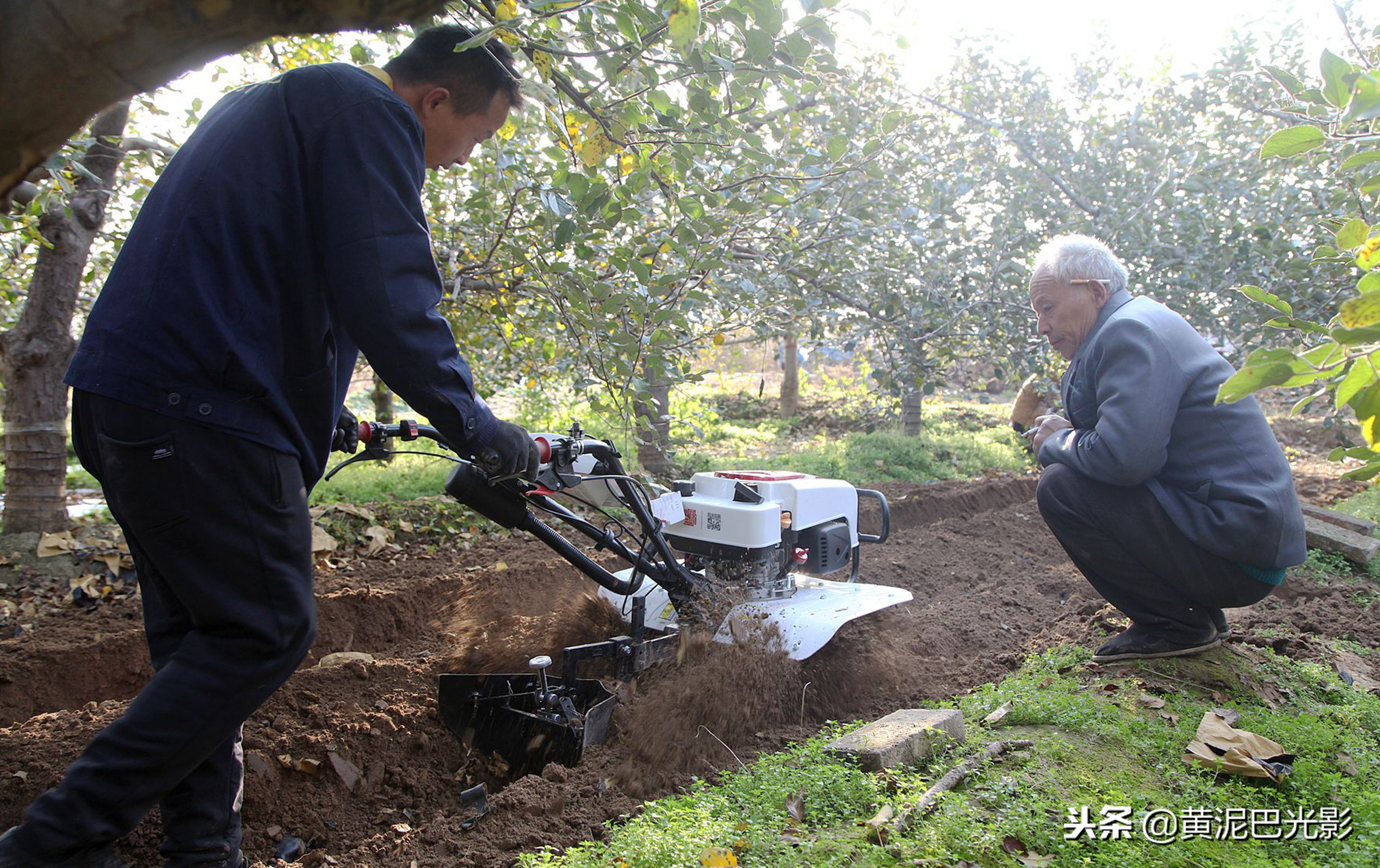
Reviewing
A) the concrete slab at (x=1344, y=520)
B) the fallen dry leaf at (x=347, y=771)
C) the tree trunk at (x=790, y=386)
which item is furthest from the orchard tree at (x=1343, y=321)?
the tree trunk at (x=790, y=386)

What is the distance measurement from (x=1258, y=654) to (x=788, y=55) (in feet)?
9.38

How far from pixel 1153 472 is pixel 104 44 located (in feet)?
10.6

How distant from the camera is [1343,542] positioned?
523 cm

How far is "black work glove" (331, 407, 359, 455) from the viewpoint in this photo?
2.41 m

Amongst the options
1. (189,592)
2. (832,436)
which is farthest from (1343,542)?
(832,436)

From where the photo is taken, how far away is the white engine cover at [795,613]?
127 inches

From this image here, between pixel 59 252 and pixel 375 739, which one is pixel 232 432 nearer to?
pixel 375 739

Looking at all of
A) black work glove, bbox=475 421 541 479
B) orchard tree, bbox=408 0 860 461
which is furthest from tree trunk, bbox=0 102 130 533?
black work glove, bbox=475 421 541 479

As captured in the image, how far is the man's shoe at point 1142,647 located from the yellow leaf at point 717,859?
2133mm

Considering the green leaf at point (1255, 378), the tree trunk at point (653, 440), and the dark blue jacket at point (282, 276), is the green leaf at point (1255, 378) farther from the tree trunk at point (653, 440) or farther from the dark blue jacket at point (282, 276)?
the tree trunk at point (653, 440)

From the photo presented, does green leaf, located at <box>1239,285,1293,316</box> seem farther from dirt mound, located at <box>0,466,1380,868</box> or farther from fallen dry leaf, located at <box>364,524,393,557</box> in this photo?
fallen dry leaf, located at <box>364,524,393,557</box>

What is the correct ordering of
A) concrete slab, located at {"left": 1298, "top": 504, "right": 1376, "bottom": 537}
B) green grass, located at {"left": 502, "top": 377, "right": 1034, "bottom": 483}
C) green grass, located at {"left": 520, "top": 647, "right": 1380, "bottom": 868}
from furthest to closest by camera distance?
1. green grass, located at {"left": 502, "top": 377, "right": 1034, "bottom": 483}
2. concrete slab, located at {"left": 1298, "top": 504, "right": 1376, "bottom": 537}
3. green grass, located at {"left": 520, "top": 647, "right": 1380, "bottom": 868}

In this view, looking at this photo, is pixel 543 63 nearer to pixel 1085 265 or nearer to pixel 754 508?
pixel 754 508

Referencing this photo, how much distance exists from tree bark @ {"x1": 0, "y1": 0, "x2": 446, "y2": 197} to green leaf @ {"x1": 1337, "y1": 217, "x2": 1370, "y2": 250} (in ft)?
5.08
